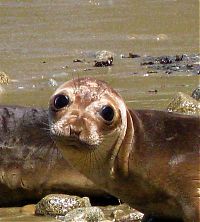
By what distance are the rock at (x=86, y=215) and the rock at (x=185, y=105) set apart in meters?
2.64

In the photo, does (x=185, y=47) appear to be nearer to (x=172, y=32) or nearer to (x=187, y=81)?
(x=172, y=32)

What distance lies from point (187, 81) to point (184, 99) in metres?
1.90

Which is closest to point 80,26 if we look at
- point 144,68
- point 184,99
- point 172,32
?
point 172,32

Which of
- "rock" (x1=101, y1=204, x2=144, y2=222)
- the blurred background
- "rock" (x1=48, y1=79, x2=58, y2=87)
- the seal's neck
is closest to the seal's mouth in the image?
the seal's neck

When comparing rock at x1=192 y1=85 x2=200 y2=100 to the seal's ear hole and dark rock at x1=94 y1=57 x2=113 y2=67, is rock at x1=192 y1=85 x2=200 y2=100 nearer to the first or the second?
dark rock at x1=94 y1=57 x2=113 y2=67

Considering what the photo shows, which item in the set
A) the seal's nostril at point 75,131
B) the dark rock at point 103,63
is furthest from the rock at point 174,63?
the seal's nostril at point 75,131

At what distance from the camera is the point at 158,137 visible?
5488 millimetres

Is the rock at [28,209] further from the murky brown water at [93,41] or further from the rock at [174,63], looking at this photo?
the rock at [174,63]

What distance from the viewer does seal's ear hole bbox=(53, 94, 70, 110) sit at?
504cm

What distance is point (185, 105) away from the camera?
28.8 ft

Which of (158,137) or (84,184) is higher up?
(158,137)

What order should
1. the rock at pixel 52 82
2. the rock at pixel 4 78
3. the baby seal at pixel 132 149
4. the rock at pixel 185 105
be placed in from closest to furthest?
1. the baby seal at pixel 132 149
2. the rock at pixel 185 105
3. the rock at pixel 52 82
4. the rock at pixel 4 78

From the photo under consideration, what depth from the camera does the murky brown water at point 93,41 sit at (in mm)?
10594

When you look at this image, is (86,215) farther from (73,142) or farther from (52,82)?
(52,82)
